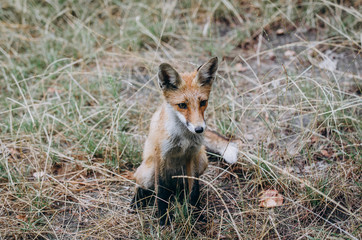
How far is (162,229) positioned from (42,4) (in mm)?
5569

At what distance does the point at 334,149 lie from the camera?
3.80 m

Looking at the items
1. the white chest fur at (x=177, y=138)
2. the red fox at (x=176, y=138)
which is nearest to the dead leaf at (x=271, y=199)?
the red fox at (x=176, y=138)

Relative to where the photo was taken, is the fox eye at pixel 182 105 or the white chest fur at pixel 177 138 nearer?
the fox eye at pixel 182 105

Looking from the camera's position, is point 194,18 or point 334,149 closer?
point 334,149

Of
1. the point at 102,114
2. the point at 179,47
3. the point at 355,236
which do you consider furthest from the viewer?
the point at 179,47

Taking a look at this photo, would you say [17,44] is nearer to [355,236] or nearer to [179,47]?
[179,47]

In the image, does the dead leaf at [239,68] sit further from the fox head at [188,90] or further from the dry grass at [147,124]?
the fox head at [188,90]

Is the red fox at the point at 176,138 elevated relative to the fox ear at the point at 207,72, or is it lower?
lower

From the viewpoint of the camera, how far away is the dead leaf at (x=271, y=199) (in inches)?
126

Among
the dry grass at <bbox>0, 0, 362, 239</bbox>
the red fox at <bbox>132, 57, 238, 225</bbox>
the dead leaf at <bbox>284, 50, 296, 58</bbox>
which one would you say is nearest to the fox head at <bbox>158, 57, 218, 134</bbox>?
the red fox at <bbox>132, 57, 238, 225</bbox>

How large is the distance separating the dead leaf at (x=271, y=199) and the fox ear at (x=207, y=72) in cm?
122

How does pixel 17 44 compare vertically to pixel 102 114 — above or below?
above

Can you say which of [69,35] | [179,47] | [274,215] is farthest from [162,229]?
[69,35]

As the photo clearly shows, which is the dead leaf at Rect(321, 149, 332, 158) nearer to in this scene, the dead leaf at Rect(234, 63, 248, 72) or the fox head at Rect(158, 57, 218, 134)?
the fox head at Rect(158, 57, 218, 134)
